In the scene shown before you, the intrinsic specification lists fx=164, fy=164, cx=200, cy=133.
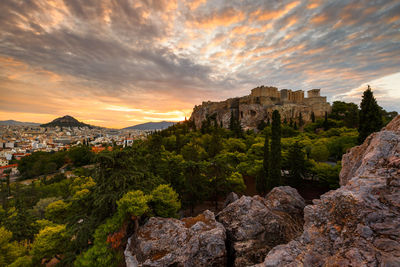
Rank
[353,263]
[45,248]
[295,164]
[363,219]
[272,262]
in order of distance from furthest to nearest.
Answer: [295,164], [45,248], [272,262], [363,219], [353,263]

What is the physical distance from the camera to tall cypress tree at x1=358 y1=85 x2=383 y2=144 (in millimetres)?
19016

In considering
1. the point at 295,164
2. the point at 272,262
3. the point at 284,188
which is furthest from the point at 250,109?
the point at 272,262

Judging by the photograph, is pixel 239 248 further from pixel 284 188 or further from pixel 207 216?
pixel 284 188

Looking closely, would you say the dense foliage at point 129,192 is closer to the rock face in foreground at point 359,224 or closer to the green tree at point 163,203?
the green tree at point 163,203

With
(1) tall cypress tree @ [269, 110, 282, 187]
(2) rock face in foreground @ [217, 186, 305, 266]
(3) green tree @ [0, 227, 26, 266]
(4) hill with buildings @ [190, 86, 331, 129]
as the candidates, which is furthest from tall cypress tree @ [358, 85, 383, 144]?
(4) hill with buildings @ [190, 86, 331, 129]

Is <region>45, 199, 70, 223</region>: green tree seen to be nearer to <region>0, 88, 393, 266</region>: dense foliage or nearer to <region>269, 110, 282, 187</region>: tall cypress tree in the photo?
<region>0, 88, 393, 266</region>: dense foliage

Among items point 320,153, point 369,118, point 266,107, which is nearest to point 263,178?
point 320,153

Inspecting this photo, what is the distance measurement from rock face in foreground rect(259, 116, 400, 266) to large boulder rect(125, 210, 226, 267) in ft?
12.1

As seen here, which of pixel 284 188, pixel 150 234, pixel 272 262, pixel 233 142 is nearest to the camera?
pixel 272 262

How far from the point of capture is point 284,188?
14.8 meters

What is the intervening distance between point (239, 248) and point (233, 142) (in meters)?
25.6

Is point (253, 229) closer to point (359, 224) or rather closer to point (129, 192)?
point (359, 224)

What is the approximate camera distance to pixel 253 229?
9.81 meters

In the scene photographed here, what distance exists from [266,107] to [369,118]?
50.9m
